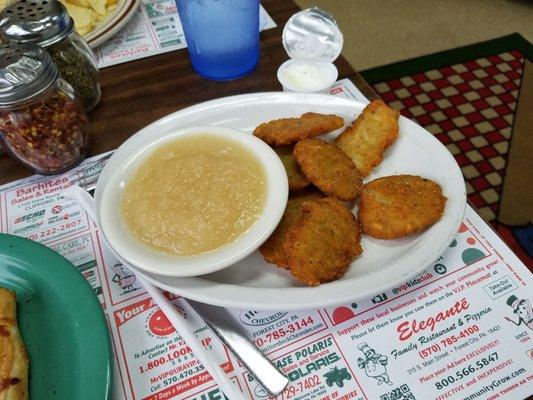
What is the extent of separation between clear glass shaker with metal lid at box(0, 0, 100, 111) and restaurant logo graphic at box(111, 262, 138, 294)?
1.94 ft

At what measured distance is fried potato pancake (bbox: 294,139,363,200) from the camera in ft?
3.35

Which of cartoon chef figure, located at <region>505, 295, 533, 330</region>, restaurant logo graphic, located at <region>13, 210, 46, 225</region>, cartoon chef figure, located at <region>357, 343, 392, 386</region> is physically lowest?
cartoon chef figure, located at <region>505, 295, 533, 330</region>

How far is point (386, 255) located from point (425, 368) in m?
0.24

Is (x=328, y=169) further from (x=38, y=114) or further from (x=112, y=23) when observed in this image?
(x=112, y=23)

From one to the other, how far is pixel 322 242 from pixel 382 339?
22 cm

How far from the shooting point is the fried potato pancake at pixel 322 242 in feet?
2.90

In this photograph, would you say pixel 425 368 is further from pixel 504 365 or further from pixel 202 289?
pixel 202 289

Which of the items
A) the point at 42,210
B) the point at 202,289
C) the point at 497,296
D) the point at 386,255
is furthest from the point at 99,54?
the point at 497,296

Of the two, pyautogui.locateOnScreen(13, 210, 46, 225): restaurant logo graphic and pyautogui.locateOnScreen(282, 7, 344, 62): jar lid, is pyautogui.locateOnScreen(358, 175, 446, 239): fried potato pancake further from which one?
pyautogui.locateOnScreen(13, 210, 46, 225): restaurant logo graphic

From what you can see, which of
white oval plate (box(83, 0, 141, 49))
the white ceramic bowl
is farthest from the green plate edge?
white oval plate (box(83, 0, 141, 49))

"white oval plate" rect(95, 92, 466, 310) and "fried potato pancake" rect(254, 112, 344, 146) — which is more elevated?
"fried potato pancake" rect(254, 112, 344, 146)

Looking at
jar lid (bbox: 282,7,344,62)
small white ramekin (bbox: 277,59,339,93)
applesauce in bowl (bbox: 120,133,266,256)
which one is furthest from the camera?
jar lid (bbox: 282,7,344,62)

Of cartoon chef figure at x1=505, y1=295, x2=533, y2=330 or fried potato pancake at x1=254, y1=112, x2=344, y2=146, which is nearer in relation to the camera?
cartoon chef figure at x1=505, y1=295, x2=533, y2=330

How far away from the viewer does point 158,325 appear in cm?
94
